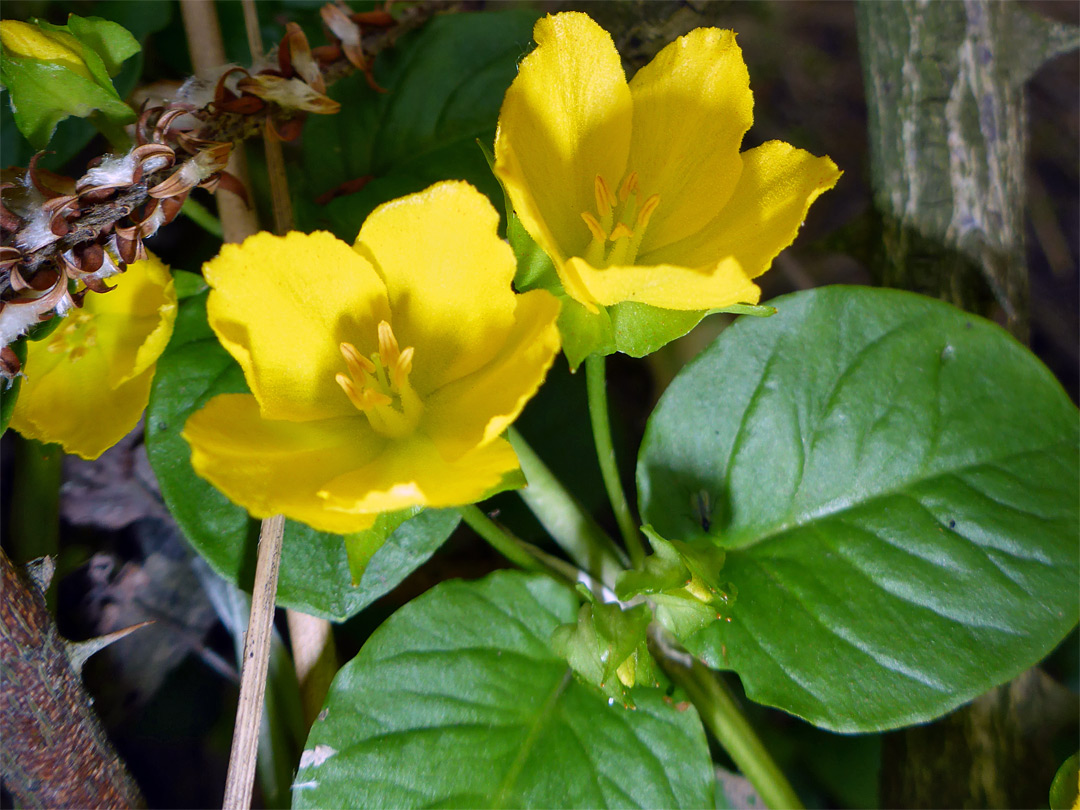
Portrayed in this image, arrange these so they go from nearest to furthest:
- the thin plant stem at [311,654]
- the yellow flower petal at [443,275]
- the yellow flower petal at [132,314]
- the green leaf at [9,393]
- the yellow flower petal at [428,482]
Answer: the yellow flower petal at [428,482] → the yellow flower petal at [443,275] → the green leaf at [9,393] → the yellow flower petal at [132,314] → the thin plant stem at [311,654]

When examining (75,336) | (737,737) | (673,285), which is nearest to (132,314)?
(75,336)

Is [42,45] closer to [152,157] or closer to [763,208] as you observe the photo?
[152,157]

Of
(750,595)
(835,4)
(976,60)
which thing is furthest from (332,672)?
(835,4)

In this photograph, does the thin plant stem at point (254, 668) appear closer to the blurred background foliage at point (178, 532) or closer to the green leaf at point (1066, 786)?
the blurred background foliage at point (178, 532)

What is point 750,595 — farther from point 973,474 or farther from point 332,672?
point 332,672

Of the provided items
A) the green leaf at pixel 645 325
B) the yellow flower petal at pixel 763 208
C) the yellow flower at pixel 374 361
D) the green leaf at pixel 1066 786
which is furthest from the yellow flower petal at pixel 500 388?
the green leaf at pixel 1066 786

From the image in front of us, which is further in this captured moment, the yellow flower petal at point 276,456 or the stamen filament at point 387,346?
the stamen filament at point 387,346
